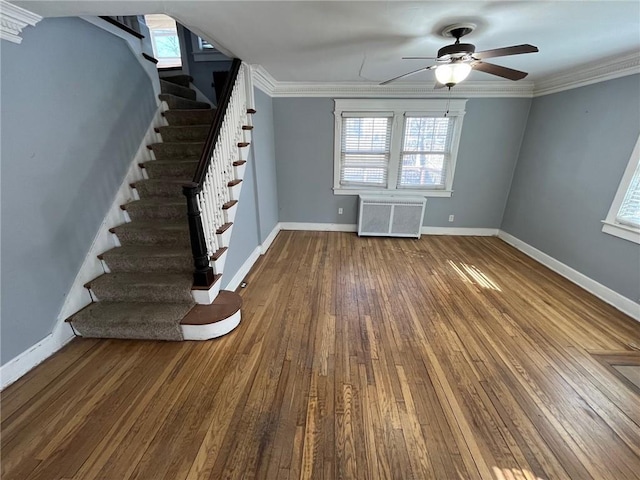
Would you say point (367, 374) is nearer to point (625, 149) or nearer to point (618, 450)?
point (618, 450)

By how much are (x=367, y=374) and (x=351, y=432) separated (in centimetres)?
43

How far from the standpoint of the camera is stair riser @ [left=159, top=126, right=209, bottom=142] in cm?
318

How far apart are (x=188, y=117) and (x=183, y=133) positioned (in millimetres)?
259


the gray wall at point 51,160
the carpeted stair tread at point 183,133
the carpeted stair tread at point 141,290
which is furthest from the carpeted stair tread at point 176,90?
the carpeted stair tread at point 141,290

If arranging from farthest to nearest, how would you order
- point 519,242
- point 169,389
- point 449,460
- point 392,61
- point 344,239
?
point 344,239
point 519,242
point 392,61
point 169,389
point 449,460

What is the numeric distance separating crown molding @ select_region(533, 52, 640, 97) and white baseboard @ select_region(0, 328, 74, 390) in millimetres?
5599

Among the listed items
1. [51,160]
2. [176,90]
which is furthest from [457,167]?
[51,160]

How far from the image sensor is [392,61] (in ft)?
9.41

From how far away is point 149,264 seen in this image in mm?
2439

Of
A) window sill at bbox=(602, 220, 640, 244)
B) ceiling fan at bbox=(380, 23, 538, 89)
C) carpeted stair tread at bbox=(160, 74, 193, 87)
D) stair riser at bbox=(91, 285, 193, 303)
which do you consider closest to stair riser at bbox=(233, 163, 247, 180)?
stair riser at bbox=(91, 285, 193, 303)

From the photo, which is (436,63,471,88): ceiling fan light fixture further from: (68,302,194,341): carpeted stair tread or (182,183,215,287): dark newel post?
(68,302,194,341): carpeted stair tread

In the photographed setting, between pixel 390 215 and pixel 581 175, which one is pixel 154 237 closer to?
pixel 390 215

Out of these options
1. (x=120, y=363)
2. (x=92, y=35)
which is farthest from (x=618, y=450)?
(x=92, y=35)

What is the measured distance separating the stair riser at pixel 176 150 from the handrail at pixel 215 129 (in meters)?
0.82
